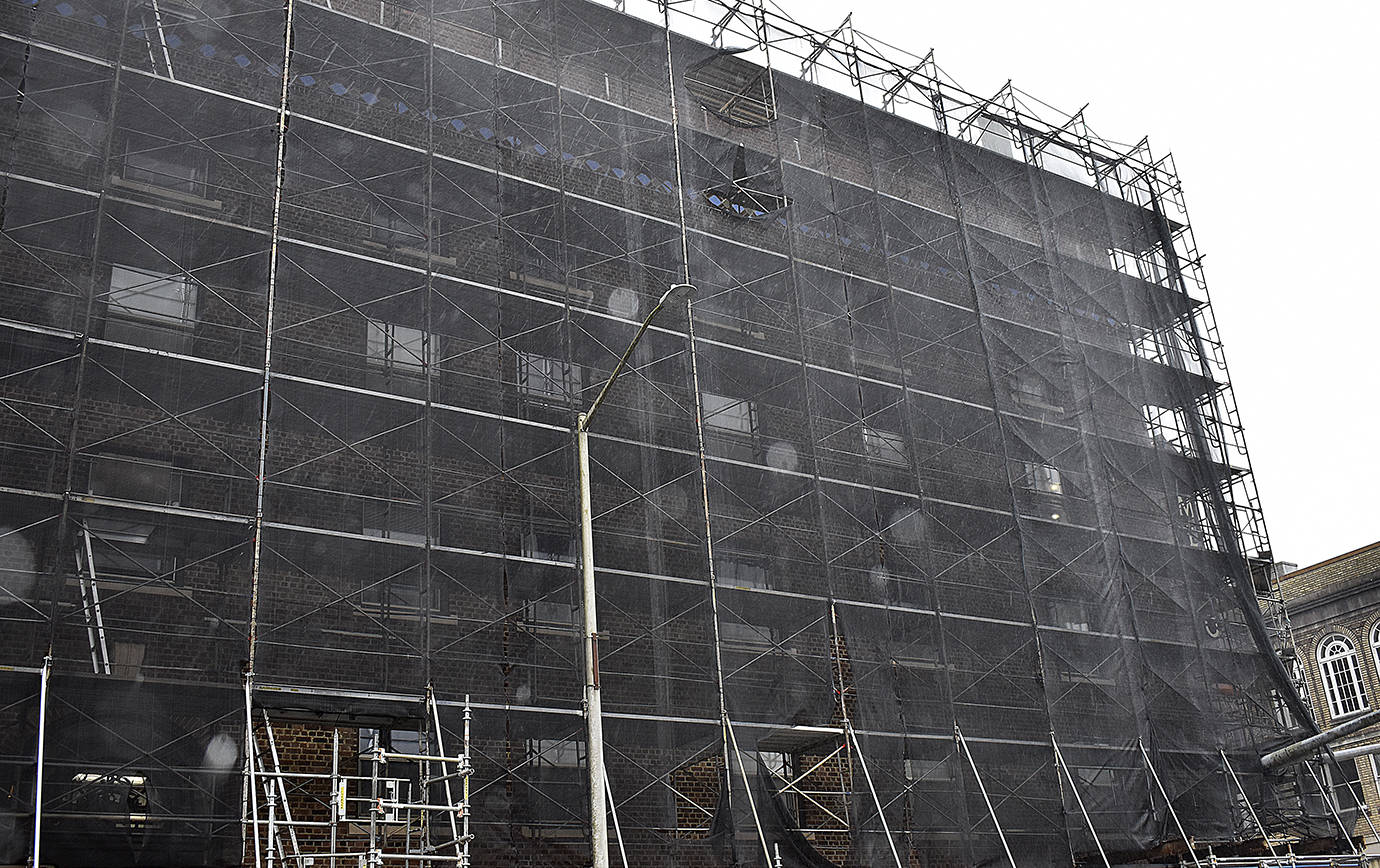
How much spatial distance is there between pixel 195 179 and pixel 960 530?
552 inches

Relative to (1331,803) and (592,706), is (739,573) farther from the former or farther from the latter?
(1331,803)

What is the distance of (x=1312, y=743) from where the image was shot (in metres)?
22.9

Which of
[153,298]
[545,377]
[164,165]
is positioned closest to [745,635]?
[545,377]

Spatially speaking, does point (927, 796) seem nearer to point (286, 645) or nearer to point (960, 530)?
point (960, 530)

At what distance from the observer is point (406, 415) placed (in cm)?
1691

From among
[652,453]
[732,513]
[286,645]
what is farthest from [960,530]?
[286,645]

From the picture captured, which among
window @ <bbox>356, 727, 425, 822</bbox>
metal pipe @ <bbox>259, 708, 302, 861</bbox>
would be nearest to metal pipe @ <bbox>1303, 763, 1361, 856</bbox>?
window @ <bbox>356, 727, 425, 822</bbox>

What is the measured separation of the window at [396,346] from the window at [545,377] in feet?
4.73

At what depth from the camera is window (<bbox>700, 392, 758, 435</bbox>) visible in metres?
20.9

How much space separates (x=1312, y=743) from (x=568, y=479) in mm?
15285

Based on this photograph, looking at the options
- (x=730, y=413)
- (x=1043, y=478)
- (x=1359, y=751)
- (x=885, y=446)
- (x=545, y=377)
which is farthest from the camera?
(x=1043, y=478)

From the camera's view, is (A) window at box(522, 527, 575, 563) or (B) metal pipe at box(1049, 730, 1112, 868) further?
(B) metal pipe at box(1049, 730, 1112, 868)

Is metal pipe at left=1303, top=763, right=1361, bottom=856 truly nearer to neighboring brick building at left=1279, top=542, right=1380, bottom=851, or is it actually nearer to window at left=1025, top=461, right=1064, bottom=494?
window at left=1025, top=461, right=1064, bottom=494

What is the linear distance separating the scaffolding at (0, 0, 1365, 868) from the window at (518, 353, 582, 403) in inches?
7.8
